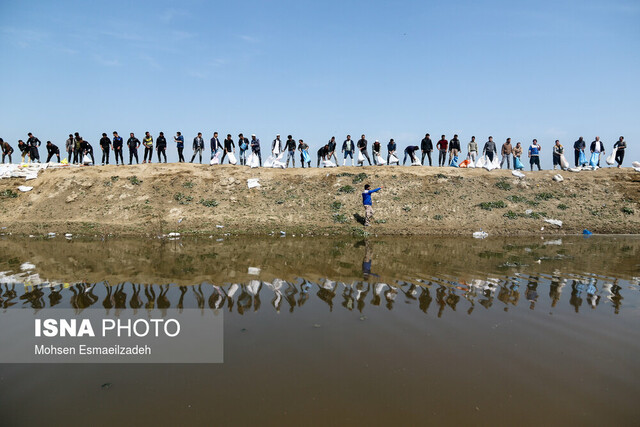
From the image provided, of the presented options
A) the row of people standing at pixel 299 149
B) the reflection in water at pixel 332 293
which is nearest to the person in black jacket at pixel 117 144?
the row of people standing at pixel 299 149

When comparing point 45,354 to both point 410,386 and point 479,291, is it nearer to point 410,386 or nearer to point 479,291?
point 410,386

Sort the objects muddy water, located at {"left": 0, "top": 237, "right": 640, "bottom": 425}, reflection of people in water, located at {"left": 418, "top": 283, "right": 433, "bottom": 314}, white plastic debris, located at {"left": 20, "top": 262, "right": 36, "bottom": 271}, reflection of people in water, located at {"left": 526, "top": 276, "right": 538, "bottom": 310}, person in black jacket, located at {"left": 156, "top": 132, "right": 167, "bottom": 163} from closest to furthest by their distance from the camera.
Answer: muddy water, located at {"left": 0, "top": 237, "right": 640, "bottom": 425} → reflection of people in water, located at {"left": 418, "top": 283, "right": 433, "bottom": 314} → reflection of people in water, located at {"left": 526, "top": 276, "right": 538, "bottom": 310} → white plastic debris, located at {"left": 20, "top": 262, "right": 36, "bottom": 271} → person in black jacket, located at {"left": 156, "top": 132, "right": 167, "bottom": 163}

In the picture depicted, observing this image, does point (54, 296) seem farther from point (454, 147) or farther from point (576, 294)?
point (454, 147)

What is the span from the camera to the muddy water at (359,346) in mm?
4145

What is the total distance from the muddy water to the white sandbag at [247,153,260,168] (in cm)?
1570

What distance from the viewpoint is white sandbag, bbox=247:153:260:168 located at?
87.5ft

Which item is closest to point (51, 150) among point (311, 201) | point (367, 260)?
point (311, 201)

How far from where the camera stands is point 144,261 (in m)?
12.1

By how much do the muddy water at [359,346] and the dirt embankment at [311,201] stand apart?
8659 millimetres

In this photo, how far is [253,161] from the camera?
87.7 ft

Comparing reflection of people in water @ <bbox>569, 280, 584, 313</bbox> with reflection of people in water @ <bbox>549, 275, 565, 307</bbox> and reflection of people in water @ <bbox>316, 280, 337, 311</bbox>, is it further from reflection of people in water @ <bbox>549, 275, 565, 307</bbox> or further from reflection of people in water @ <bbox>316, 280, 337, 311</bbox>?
reflection of people in water @ <bbox>316, 280, 337, 311</bbox>

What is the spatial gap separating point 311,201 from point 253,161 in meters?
6.42

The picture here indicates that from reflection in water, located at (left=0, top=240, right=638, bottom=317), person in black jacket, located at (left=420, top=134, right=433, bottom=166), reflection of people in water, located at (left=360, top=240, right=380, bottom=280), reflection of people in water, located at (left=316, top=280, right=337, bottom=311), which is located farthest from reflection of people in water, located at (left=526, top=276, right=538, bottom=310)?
person in black jacket, located at (left=420, top=134, right=433, bottom=166)

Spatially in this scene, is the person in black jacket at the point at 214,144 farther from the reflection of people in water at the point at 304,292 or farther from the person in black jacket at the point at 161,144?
the reflection of people in water at the point at 304,292
